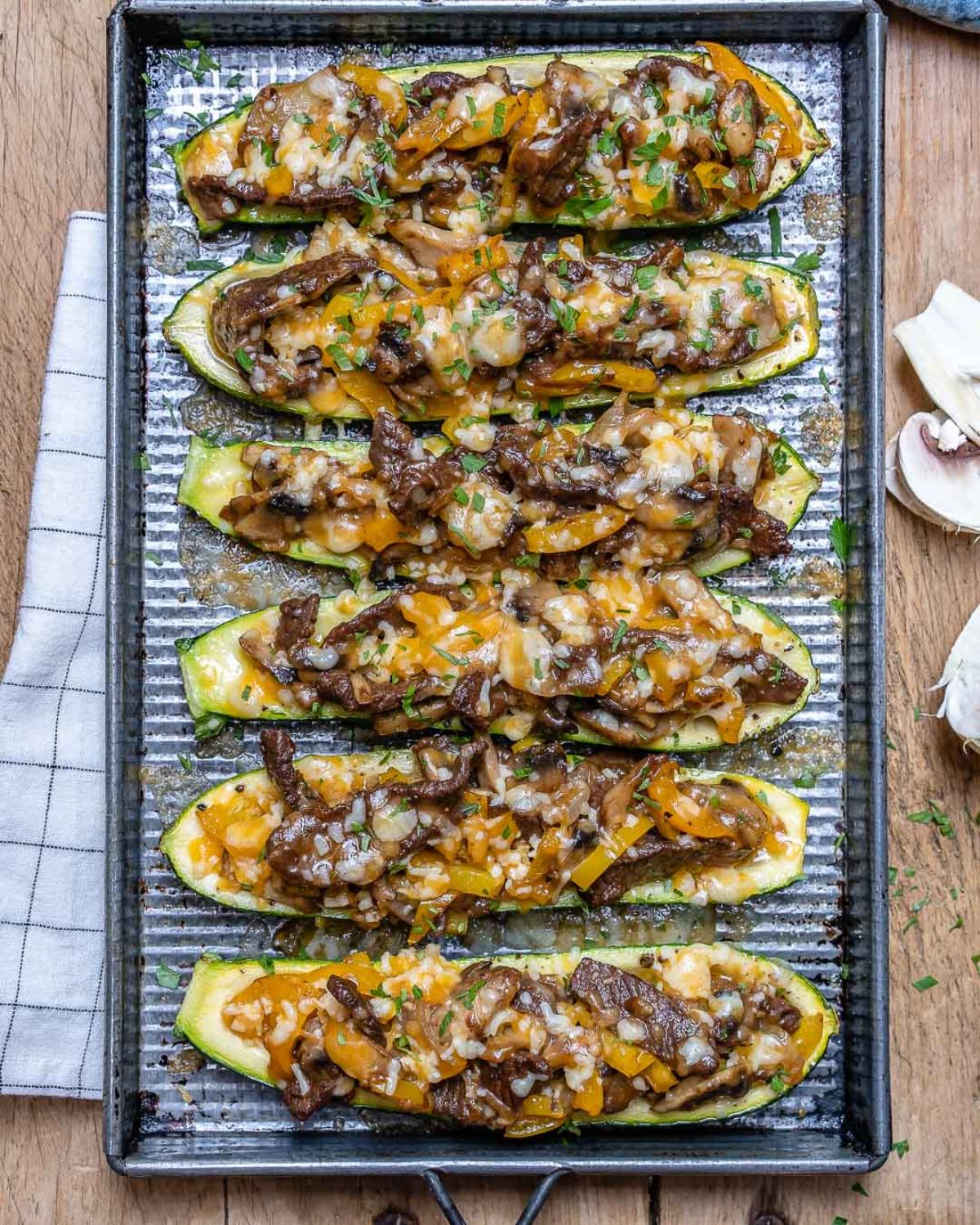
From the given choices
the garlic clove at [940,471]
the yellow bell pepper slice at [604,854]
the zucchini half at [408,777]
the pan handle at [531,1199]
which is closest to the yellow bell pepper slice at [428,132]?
the garlic clove at [940,471]

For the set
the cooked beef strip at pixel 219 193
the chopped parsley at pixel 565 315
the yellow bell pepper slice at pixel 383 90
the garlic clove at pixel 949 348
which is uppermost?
the yellow bell pepper slice at pixel 383 90

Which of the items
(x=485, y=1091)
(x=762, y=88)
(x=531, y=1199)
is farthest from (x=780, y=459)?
(x=531, y=1199)

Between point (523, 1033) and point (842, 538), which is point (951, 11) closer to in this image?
point (842, 538)

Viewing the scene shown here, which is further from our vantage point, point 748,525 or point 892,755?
point 892,755

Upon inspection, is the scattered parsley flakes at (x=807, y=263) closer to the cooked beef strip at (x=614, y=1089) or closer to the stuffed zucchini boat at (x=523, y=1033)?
the stuffed zucchini boat at (x=523, y=1033)

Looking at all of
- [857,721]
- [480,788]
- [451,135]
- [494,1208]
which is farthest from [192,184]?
[494,1208]

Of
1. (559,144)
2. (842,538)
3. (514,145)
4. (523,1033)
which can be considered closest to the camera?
(523,1033)

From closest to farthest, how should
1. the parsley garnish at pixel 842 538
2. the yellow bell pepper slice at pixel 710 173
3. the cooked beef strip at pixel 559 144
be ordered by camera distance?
the cooked beef strip at pixel 559 144 < the yellow bell pepper slice at pixel 710 173 < the parsley garnish at pixel 842 538

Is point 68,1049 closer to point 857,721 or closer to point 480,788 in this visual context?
point 480,788
